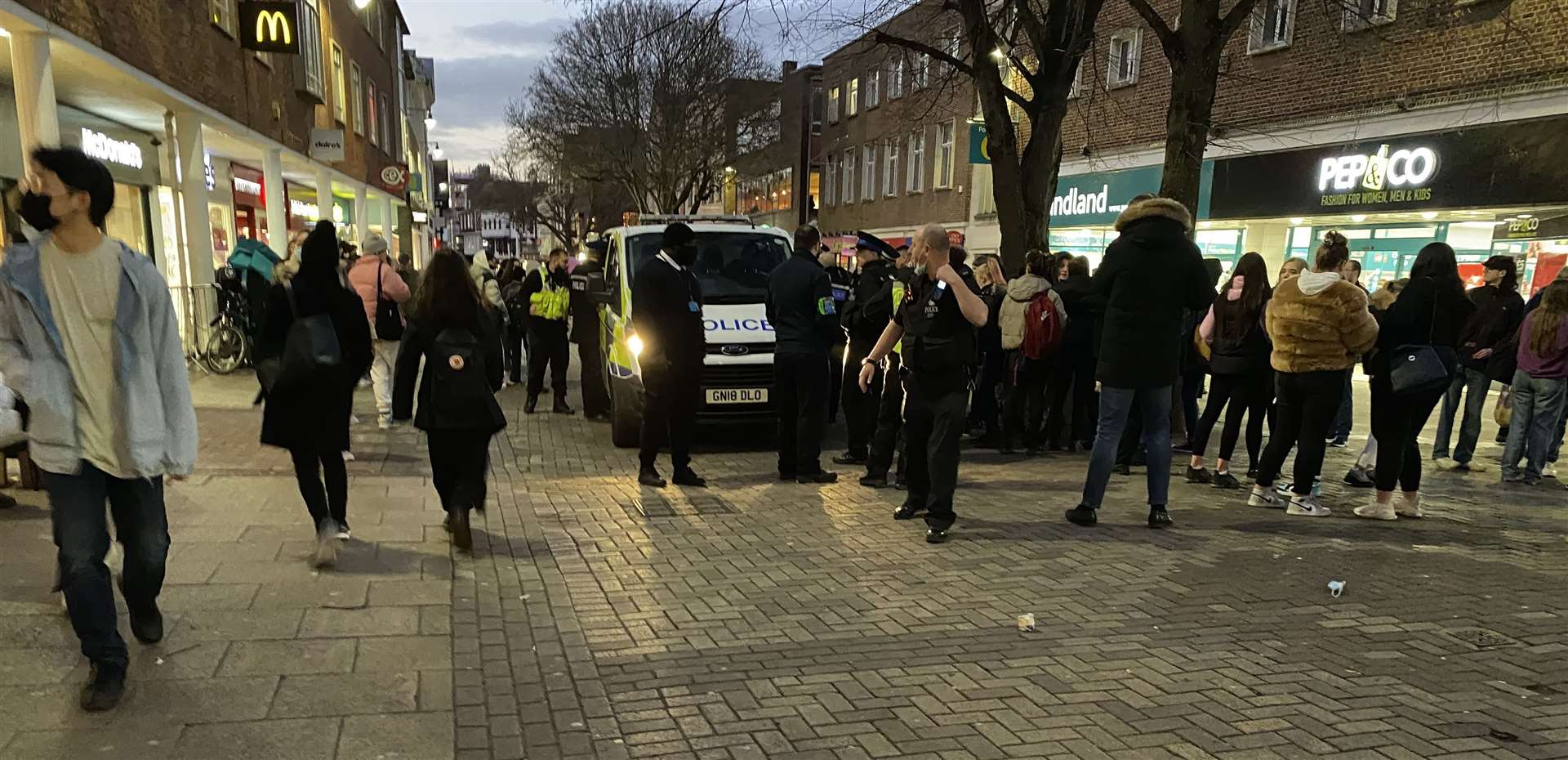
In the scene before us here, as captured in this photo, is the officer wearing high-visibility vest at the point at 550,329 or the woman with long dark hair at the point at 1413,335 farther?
the officer wearing high-visibility vest at the point at 550,329

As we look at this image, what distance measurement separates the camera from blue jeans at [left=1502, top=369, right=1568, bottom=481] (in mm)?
7367

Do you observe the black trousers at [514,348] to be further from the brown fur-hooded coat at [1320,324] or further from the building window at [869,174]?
the building window at [869,174]

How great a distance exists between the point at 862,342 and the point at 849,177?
Result: 31171 mm

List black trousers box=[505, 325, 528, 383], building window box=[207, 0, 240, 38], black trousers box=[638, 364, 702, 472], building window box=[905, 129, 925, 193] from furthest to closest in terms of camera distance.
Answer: building window box=[905, 129, 925, 193], building window box=[207, 0, 240, 38], black trousers box=[505, 325, 528, 383], black trousers box=[638, 364, 702, 472]

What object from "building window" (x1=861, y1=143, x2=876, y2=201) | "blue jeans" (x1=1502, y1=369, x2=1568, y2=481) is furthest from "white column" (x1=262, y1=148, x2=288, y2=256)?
"building window" (x1=861, y1=143, x2=876, y2=201)

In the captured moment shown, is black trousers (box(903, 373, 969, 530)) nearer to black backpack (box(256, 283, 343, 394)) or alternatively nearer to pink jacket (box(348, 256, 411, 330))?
black backpack (box(256, 283, 343, 394))

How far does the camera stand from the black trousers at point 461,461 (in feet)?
16.1

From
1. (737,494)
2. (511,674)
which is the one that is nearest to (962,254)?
(737,494)

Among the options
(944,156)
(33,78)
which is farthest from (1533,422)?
(944,156)

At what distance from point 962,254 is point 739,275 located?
3091 mm

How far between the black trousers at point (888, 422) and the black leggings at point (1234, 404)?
2503 mm

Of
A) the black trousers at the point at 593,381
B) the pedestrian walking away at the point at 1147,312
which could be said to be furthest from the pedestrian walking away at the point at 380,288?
the pedestrian walking away at the point at 1147,312

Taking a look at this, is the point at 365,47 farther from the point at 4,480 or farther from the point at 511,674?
the point at 511,674

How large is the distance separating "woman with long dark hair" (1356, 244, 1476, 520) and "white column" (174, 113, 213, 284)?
1406 centimetres
